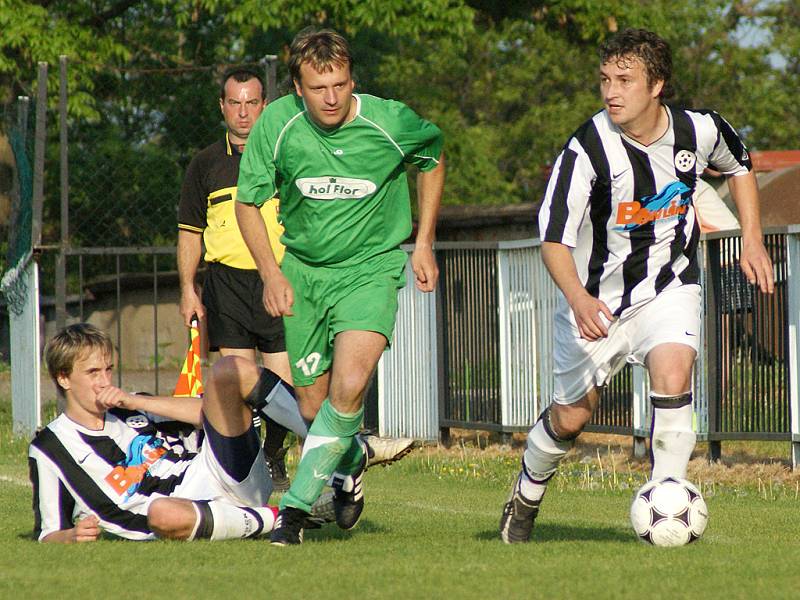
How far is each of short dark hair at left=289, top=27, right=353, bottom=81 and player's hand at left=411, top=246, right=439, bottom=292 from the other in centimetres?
87

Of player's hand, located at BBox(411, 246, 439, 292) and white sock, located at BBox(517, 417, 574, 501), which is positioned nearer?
player's hand, located at BBox(411, 246, 439, 292)

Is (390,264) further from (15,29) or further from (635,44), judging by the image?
(15,29)

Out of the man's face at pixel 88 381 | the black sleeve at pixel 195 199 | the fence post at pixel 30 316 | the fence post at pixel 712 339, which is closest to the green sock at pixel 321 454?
the man's face at pixel 88 381

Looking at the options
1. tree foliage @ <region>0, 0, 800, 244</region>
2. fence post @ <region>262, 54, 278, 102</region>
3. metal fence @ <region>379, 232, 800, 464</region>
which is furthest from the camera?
tree foliage @ <region>0, 0, 800, 244</region>

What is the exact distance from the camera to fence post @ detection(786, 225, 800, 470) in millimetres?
9562

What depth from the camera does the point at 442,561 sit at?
18.2 ft

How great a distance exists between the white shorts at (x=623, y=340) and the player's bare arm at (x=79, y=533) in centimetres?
209

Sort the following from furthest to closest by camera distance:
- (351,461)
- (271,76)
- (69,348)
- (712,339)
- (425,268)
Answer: (271,76) → (712,339) → (351,461) → (425,268) → (69,348)

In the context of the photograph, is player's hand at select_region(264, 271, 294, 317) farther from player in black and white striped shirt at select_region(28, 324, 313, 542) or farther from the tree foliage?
the tree foliage

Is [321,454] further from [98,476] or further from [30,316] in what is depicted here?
[30,316]

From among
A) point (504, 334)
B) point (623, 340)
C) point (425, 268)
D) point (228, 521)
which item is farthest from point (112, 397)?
point (504, 334)

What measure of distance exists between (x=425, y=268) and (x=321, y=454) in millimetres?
937

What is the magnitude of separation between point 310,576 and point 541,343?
6.38 metres

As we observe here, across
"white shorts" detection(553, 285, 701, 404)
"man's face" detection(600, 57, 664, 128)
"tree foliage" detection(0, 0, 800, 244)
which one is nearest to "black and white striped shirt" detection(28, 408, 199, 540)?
"white shorts" detection(553, 285, 701, 404)
